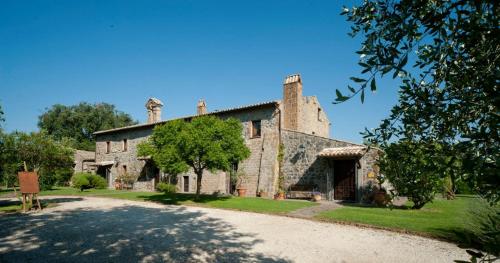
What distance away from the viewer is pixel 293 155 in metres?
18.4

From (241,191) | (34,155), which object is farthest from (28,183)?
(241,191)

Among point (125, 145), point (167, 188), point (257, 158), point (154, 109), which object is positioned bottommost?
point (167, 188)

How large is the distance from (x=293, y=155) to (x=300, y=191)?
2.22 m

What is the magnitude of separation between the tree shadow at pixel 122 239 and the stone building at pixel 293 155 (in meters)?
8.10

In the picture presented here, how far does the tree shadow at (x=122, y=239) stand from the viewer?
6.16m

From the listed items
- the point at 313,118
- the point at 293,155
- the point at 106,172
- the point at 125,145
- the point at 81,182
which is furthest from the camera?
the point at 106,172

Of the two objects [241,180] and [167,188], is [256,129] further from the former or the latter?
[167,188]

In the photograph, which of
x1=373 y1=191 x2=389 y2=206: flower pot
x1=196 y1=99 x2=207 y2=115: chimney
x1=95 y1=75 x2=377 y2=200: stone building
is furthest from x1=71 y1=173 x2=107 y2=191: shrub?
x1=373 y1=191 x2=389 y2=206: flower pot

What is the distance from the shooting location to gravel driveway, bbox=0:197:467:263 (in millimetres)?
6238

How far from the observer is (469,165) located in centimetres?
178

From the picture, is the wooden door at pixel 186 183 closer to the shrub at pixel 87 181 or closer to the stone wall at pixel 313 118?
the shrub at pixel 87 181

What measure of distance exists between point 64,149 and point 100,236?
9215 mm

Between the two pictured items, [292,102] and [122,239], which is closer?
[122,239]

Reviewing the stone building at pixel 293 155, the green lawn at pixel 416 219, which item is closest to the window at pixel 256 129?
the stone building at pixel 293 155
